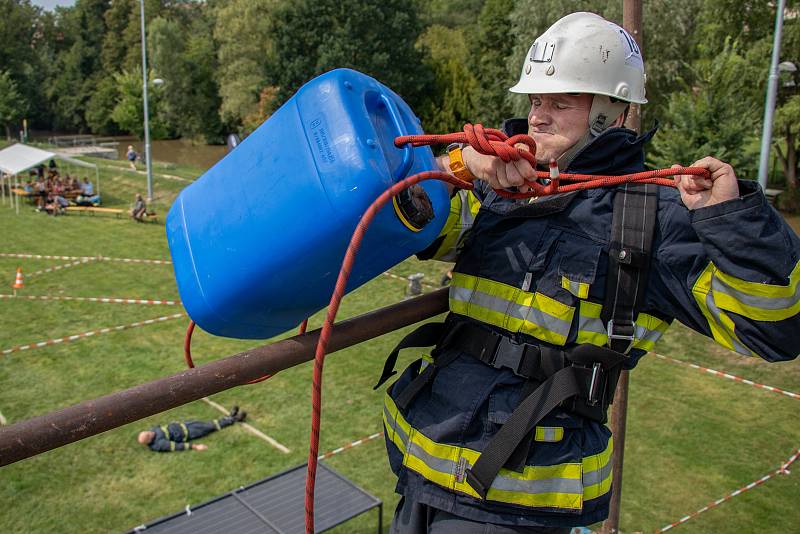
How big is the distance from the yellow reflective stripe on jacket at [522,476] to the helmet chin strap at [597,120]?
0.93m

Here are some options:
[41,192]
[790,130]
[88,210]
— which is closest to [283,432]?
[88,210]

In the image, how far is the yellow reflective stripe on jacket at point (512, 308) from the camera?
2.14 metres

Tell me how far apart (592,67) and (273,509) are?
4284 mm

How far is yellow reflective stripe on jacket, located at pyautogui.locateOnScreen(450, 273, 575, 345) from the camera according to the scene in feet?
7.02

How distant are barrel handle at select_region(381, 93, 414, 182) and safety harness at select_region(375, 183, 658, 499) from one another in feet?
2.04

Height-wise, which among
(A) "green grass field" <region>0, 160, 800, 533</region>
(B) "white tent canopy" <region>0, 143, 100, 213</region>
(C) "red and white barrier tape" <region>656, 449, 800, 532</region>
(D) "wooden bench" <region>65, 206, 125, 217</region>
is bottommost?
(D) "wooden bench" <region>65, 206, 125, 217</region>

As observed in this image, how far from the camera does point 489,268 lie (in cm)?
228

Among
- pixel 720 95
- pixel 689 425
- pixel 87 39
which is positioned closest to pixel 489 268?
pixel 689 425

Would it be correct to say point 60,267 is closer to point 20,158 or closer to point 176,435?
point 20,158

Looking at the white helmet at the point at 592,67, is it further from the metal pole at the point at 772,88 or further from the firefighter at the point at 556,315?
A: the metal pole at the point at 772,88

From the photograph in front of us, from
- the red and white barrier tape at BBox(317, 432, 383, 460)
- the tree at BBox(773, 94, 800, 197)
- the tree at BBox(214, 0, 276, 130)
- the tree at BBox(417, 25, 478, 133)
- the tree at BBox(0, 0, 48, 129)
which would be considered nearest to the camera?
the red and white barrier tape at BBox(317, 432, 383, 460)

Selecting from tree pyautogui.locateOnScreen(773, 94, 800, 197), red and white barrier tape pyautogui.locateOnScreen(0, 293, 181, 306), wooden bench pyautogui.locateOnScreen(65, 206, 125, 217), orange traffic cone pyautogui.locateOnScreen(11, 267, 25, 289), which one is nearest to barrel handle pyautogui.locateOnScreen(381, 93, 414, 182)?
Result: red and white barrier tape pyautogui.locateOnScreen(0, 293, 181, 306)

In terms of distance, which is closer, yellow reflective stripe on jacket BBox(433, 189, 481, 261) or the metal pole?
yellow reflective stripe on jacket BBox(433, 189, 481, 261)

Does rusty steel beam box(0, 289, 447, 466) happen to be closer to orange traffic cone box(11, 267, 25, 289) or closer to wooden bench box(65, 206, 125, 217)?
orange traffic cone box(11, 267, 25, 289)
